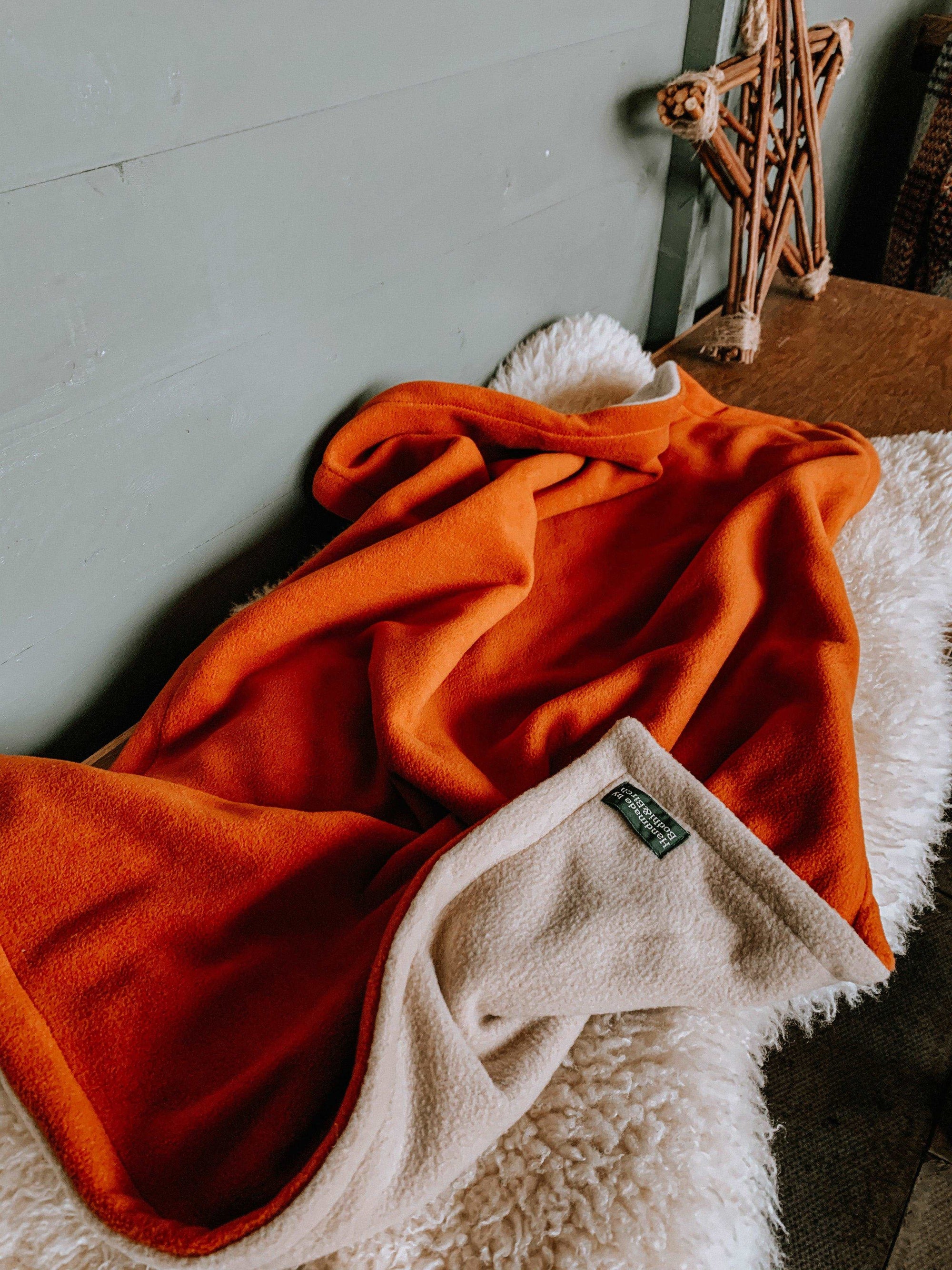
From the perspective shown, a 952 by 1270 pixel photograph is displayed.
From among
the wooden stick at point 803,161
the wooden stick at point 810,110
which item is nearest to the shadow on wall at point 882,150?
the wooden stick at point 803,161

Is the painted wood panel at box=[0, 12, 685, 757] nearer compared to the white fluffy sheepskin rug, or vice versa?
the white fluffy sheepskin rug

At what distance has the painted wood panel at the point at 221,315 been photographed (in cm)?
55

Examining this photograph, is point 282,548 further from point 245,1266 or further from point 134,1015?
point 245,1266

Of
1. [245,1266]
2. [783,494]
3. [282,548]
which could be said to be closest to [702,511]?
[783,494]

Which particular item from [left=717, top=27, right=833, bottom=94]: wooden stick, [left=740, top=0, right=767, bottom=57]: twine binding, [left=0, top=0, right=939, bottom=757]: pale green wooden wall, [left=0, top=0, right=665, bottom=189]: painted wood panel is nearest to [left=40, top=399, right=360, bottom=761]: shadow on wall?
[left=0, top=0, right=939, bottom=757]: pale green wooden wall

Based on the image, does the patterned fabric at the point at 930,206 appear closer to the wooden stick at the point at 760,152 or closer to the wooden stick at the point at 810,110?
the wooden stick at the point at 810,110

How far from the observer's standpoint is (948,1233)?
78 centimetres

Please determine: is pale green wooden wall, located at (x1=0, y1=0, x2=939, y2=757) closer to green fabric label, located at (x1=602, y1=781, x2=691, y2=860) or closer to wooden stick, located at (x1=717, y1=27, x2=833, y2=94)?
wooden stick, located at (x1=717, y1=27, x2=833, y2=94)

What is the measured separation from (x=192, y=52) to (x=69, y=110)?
10cm

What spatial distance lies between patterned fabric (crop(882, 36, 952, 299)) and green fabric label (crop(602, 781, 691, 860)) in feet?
5.10

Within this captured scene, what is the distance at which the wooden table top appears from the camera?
1055 millimetres

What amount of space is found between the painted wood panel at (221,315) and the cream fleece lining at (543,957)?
1.22 ft

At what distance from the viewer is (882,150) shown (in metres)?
1.90

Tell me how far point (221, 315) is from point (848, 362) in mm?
878
